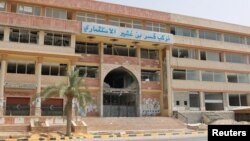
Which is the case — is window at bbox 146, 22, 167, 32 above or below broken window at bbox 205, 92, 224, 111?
above

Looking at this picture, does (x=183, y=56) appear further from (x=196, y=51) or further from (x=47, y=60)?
(x=47, y=60)

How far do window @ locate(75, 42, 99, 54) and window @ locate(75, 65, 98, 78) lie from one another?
6.49 feet

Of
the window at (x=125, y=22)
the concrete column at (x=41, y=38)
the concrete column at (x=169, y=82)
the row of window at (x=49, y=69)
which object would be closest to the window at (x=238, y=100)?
the concrete column at (x=169, y=82)

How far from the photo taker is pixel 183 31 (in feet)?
136

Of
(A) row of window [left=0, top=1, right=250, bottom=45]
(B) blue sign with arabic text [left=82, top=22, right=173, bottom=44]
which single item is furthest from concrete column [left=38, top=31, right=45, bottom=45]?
(B) blue sign with arabic text [left=82, top=22, right=173, bottom=44]

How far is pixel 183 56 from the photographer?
4119cm

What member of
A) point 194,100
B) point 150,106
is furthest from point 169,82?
point 194,100

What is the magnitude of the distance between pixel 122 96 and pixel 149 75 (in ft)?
15.3

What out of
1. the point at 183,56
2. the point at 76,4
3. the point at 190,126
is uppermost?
the point at 76,4

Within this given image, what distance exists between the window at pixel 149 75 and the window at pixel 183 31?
6.21 metres

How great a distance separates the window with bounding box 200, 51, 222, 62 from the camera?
141ft

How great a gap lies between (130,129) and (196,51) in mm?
17906

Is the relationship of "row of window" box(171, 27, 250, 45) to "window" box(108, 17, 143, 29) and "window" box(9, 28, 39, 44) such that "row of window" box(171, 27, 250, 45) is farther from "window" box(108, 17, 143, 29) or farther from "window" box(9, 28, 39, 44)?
"window" box(9, 28, 39, 44)

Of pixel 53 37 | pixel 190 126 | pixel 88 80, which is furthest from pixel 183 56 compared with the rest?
pixel 53 37
